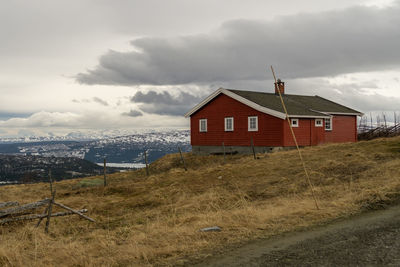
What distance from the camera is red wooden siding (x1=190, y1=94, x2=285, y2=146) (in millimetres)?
32969

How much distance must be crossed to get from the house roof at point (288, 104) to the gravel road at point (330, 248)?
22.7 m

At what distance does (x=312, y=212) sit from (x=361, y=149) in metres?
16.5

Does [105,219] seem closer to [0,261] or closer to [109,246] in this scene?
[109,246]

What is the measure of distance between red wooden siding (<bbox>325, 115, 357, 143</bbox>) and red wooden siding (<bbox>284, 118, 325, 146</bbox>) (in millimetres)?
1483

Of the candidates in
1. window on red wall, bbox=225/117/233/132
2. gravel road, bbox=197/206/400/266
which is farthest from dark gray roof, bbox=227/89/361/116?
gravel road, bbox=197/206/400/266

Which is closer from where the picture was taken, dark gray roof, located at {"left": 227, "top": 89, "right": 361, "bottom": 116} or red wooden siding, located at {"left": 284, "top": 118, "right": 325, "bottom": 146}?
red wooden siding, located at {"left": 284, "top": 118, "right": 325, "bottom": 146}

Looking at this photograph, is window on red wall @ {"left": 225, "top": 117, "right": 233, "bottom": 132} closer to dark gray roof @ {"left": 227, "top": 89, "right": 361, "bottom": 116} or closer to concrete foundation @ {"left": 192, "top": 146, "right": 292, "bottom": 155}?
concrete foundation @ {"left": 192, "top": 146, "right": 292, "bottom": 155}

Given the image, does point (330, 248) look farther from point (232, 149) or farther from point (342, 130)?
point (342, 130)

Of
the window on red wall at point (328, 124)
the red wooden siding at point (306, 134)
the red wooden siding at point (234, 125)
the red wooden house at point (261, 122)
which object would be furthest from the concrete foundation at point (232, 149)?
the window on red wall at point (328, 124)

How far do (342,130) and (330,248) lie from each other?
33969 millimetres

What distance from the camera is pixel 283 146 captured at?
106ft

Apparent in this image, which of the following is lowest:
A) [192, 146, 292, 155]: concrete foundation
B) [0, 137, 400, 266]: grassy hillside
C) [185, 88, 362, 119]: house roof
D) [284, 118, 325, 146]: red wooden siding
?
[0, 137, 400, 266]: grassy hillside

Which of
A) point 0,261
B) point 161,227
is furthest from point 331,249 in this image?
point 0,261

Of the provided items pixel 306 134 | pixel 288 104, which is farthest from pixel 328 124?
pixel 288 104
